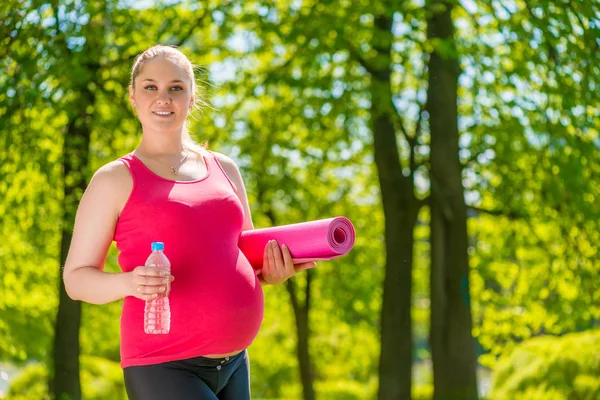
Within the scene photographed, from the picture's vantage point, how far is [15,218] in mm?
12523

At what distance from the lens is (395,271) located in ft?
43.5

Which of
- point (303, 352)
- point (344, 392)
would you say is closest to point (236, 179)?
point (303, 352)

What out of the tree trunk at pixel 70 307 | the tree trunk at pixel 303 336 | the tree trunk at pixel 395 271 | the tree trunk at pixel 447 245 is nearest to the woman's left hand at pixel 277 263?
the tree trunk at pixel 70 307

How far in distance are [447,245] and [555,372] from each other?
202 cm

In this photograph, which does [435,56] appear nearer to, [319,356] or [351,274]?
[351,274]

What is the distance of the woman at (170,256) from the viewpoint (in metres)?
2.91

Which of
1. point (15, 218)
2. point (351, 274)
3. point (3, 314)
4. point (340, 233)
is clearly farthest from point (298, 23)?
point (351, 274)

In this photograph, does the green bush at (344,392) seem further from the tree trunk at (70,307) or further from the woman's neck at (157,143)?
the woman's neck at (157,143)

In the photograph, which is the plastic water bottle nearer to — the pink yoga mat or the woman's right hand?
the woman's right hand

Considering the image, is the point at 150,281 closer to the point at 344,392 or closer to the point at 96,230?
the point at 96,230

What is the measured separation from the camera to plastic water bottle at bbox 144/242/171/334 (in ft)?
9.14

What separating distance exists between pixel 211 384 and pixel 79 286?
49 centimetres

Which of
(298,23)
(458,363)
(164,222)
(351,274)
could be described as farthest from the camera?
(351,274)

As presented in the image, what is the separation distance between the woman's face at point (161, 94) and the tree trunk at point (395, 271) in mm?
10130
